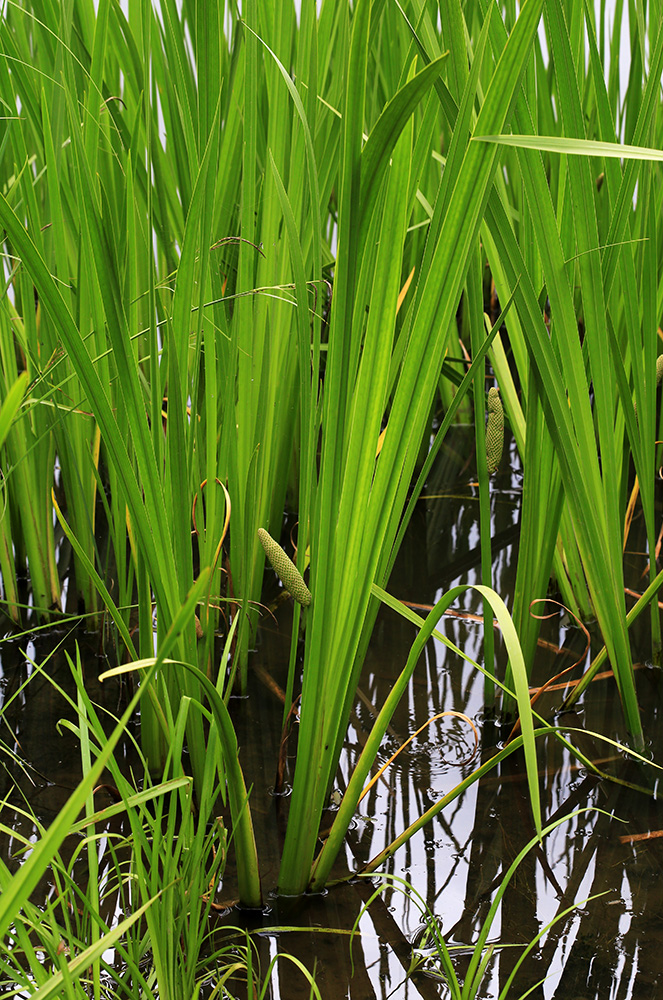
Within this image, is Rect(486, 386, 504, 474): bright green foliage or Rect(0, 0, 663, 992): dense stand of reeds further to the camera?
Rect(486, 386, 504, 474): bright green foliage

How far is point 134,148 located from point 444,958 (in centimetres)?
73

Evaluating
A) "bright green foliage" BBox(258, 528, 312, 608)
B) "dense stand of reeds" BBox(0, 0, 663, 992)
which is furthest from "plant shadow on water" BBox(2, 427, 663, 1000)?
"bright green foliage" BBox(258, 528, 312, 608)

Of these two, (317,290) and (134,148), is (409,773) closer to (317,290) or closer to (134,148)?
(317,290)

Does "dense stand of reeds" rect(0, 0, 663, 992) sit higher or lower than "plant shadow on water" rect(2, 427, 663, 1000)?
higher

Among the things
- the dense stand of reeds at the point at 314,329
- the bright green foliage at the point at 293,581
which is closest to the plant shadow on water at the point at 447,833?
the dense stand of reeds at the point at 314,329

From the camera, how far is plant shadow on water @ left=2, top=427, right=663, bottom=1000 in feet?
2.24

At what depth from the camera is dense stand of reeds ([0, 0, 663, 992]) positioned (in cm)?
62

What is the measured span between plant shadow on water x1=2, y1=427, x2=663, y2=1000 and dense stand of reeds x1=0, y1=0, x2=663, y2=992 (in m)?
0.06

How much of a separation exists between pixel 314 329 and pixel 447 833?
1.64 ft

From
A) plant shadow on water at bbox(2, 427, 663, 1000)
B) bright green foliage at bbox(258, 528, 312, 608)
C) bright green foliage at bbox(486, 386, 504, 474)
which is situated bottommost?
plant shadow on water at bbox(2, 427, 663, 1000)

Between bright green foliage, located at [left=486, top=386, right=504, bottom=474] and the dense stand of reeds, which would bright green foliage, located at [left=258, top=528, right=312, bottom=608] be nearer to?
the dense stand of reeds

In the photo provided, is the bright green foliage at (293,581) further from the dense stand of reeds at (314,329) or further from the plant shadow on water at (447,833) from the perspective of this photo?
the plant shadow on water at (447,833)

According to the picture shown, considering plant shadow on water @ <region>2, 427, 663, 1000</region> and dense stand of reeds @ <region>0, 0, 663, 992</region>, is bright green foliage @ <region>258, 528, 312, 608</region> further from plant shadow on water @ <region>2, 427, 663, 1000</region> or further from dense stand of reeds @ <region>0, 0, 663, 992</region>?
plant shadow on water @ <region>2, 427, 663, 1000</region>

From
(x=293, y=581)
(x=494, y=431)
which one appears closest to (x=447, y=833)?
(x=293, y=581)
